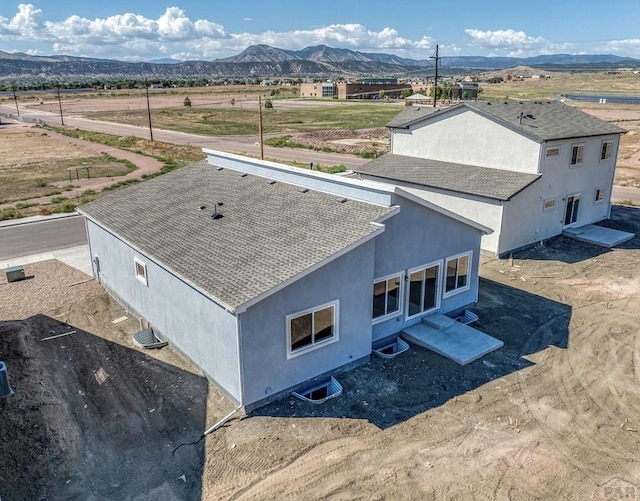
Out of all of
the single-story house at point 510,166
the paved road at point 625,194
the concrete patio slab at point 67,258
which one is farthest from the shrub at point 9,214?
the paved road at point 625,194

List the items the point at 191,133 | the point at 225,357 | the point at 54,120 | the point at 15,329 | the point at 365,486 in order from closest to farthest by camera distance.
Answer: the point at 365,486 < the point at 225,357 < the point at 15,329 < the point at 191,133 < the point at 54,120

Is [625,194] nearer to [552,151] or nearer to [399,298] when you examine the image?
[552,151]

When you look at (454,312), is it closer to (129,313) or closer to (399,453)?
(399,453)

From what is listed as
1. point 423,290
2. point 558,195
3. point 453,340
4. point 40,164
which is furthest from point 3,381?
point 40,164

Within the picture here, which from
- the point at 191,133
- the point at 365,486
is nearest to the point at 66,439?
the point at 365,486

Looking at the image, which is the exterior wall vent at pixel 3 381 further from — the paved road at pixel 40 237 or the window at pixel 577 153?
the window at pixel 577 153

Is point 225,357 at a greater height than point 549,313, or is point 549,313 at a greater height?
point 225,357
